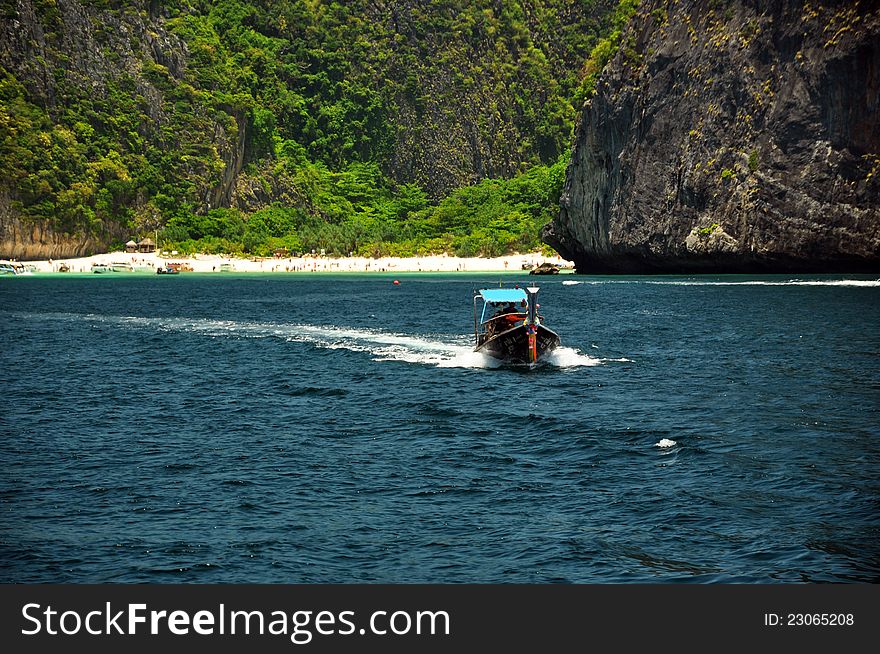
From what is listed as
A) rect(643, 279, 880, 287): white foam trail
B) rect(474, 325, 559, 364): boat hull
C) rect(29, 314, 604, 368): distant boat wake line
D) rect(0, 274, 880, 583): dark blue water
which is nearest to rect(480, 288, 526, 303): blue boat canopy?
rect(474, 325, 559, 364): boat hull

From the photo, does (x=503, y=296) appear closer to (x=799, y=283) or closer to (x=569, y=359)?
(x=569, y=359)

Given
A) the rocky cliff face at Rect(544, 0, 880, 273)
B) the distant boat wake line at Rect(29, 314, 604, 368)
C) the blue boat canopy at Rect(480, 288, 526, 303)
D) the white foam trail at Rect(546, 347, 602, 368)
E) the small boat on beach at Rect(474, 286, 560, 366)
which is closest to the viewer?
the small boat on beach at Rect(474, 286, 560, 366)

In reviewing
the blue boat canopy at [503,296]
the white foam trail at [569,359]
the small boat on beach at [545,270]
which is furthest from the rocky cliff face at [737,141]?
the blue boat canopy at [503,296]

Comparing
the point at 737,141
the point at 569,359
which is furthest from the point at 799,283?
the point at 569,359

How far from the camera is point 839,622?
18.6 m

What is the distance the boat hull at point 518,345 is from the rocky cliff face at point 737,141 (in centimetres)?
7565

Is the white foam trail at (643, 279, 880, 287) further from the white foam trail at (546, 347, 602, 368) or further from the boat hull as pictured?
the boat hull

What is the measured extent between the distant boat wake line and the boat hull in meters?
0.60

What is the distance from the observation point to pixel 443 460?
34531 millimetres

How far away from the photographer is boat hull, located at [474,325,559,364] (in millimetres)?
57750

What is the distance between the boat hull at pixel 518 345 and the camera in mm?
57750

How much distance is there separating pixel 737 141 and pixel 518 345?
86.8 meters

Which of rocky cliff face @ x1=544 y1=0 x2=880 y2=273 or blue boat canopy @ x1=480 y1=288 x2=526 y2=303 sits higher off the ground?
→ rocky cliff face @ x1=544 y1=0 x2=880 y2=273

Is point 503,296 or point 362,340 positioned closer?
point 503,296
